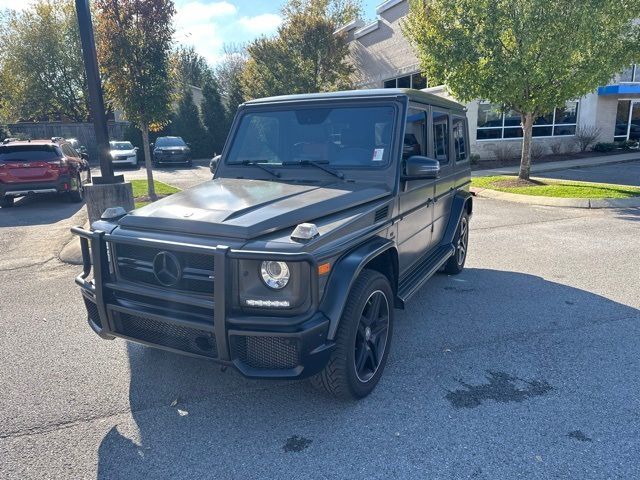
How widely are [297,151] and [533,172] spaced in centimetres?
1408

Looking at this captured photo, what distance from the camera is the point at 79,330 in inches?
178

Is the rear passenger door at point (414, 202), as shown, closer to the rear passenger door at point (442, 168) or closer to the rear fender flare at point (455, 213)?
the rear passenger door at point (442, 168)

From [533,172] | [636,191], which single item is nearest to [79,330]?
[636,191]

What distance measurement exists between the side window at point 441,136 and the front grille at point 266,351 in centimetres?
279

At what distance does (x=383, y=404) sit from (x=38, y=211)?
10905mm

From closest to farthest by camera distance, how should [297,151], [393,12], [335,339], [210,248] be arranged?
[210,248] < [335,339] < [297,151] < [393,12]

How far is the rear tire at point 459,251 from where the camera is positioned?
224 inches

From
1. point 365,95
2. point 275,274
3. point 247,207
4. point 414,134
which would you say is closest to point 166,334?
point 275,274

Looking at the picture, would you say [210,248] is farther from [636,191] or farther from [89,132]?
[89,132]

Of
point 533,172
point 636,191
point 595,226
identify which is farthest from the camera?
point 533,172

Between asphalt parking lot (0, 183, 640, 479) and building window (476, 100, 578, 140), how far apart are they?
A: 15506 mm

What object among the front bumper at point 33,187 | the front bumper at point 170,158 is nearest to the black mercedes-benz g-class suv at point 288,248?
the front bumper at point 33,187

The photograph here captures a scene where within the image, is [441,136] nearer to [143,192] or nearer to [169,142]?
[143,192]

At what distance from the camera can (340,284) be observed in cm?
283
